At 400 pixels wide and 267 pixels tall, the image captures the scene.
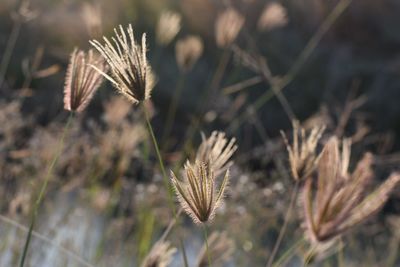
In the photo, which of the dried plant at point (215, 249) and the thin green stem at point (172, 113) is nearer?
the dried plant at point (215, 249)

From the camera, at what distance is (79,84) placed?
37.8 inches

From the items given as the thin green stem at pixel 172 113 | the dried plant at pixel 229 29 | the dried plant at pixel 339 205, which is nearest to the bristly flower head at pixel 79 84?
the dried plant at pixel 339 205

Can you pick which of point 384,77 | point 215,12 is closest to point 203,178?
point 215,12

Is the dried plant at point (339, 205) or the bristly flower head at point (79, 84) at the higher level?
the bristly flower head at point (79, 84)

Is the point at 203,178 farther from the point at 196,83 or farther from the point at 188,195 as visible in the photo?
the point at 196,83

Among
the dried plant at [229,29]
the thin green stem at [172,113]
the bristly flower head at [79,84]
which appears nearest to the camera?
the bristly flower head at [79,84]

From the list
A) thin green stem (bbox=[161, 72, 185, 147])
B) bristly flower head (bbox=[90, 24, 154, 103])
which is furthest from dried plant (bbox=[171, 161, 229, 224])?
thin green stem (bbox=[161, 72, 185, 147])

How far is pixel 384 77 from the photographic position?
27.8ft

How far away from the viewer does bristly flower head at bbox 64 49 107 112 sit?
3.10ft

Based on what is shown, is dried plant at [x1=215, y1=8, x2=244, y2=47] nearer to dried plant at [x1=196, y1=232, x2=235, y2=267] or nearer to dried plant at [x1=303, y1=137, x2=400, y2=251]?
dried plant at [x1=196, y1=232, x2=235, y2=267]

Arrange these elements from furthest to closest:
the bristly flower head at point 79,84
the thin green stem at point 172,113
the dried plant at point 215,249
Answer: the thin green stem at point 172,113 → the dried plant at point 215,249 → the bristly flower head at point 79,84

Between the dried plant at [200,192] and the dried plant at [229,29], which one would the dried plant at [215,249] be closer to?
the dried plant at [200,192]

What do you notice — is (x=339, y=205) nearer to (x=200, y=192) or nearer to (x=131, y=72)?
(x=200, y=192)

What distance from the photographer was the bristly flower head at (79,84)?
946 millimetres
